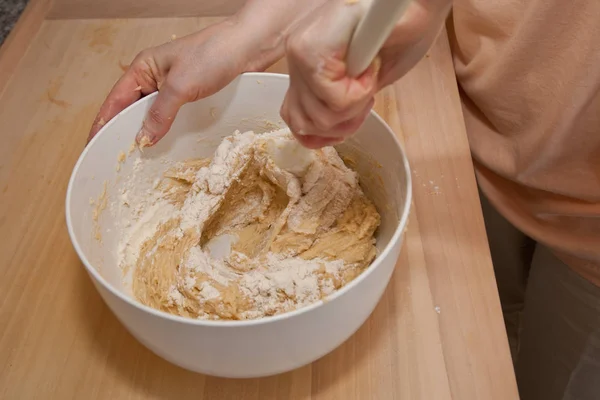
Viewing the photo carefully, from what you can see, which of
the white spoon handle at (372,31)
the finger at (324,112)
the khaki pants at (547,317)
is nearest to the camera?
the white spoon handle at (372,31)

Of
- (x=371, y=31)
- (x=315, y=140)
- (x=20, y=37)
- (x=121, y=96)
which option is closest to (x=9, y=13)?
(x=20, y=37)

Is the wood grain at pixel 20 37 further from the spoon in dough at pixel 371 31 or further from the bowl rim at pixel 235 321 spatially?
the spoon in dough at pixel 371 31

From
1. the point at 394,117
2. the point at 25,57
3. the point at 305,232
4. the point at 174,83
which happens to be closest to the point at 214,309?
the point at 305,232

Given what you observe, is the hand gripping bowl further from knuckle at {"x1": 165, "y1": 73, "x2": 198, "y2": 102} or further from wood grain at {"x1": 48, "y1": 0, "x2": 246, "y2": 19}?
wood grain at {"x1": 48, "y1": 0, "x2": 246, "y2": 19}

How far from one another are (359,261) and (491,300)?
14cm

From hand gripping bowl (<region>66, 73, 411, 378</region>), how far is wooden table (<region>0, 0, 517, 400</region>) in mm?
56

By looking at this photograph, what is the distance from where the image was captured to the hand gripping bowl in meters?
0.45

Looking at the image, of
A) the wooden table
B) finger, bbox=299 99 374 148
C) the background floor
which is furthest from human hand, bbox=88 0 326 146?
the background floor

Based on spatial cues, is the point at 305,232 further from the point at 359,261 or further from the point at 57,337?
the point at 57,337

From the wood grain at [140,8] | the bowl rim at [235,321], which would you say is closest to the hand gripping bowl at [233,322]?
the bowl rim at [235,321]

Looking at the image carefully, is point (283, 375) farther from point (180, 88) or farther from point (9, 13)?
point (9, 13)

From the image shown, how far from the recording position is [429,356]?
1.79 feet

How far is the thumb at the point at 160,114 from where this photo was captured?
0.63m

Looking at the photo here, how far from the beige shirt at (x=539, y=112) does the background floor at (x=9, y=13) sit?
108 centimetres
